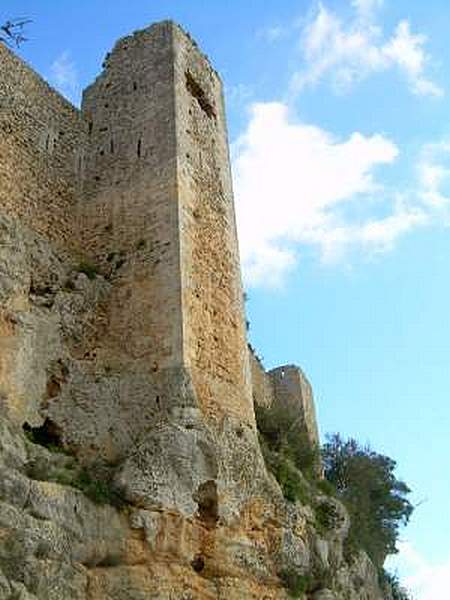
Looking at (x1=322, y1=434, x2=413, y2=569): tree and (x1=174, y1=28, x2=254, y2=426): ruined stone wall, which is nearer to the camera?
(x1=174, y1=28, x2=254, y2=426): ruined stone wall

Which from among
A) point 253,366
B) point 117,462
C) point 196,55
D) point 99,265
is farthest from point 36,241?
point 253,366

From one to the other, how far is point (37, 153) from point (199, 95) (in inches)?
138

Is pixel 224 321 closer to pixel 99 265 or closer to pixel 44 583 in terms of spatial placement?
pixel 99 265

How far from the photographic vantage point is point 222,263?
15.0 m

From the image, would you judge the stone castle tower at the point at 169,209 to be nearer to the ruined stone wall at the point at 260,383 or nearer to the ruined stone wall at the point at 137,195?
the ruined stone wall at the point at 137,195

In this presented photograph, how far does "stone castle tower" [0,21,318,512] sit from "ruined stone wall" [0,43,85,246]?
0.03 meters

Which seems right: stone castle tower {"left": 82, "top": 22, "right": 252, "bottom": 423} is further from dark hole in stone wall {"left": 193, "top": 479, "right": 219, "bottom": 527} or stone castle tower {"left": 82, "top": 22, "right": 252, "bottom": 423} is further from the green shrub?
the green shrub

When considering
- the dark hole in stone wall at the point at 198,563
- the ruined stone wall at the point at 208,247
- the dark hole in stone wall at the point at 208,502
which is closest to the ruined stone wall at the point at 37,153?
the ruined stone wall at the point at 208,247

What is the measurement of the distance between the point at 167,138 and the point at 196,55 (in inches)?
110

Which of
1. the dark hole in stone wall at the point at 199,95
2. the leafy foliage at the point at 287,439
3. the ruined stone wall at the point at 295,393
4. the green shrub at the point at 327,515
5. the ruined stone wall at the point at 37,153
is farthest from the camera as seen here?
the ruined stone wall at the point at 295,393

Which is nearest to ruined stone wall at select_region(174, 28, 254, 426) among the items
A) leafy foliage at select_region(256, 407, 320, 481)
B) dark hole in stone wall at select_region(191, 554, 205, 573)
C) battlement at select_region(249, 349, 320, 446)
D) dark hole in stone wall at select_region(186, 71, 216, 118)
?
dark hole in stone wall at select_region(186, 71, 216, 118)

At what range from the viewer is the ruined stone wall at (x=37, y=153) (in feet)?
46.4

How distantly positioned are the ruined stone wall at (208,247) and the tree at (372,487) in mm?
7344

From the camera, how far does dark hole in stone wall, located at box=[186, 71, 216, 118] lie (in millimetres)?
16375
